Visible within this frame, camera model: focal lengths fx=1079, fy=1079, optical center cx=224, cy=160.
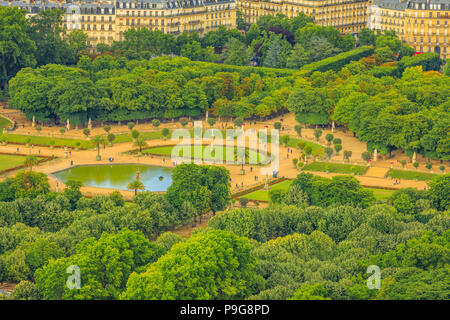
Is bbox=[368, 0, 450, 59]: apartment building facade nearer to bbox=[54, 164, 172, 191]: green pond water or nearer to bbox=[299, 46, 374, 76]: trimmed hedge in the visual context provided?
bbox=[299, 46, 374, 76]: trimmed hedge

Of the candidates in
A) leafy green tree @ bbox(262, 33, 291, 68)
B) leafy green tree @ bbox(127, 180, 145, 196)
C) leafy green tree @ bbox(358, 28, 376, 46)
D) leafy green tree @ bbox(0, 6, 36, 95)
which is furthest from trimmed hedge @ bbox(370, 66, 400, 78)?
leafy green tree @ bbox(127, 180, 145, 196)

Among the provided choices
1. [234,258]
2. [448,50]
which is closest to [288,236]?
[234,258]

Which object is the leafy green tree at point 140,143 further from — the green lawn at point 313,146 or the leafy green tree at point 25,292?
the leafy green tree at point 25,292

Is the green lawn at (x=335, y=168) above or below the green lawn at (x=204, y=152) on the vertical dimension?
below

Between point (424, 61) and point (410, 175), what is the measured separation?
56368 mm

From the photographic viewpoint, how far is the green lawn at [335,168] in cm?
12719

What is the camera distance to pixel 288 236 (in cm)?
9538

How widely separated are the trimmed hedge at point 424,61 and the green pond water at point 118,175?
61305 millimetres

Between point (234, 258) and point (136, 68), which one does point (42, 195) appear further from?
point (136, 68)

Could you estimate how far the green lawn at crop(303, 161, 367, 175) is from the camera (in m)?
127

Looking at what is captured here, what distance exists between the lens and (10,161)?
5167 inches

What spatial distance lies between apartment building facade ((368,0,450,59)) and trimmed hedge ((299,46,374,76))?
1018 cm

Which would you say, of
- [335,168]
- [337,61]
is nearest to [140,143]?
[335,168]

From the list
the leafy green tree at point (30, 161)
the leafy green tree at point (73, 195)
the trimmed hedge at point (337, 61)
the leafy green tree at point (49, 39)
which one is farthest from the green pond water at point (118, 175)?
the trimmed hedge at point (337, 61)
